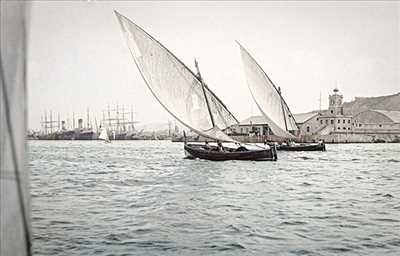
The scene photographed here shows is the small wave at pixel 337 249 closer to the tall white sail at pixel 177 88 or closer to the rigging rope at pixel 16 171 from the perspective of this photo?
the rigging rope at pixel 16 171

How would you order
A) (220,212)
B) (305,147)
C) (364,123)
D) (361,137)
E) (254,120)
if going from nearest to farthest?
(220,212), (364,123), (361,137), (254,120), (305,147)

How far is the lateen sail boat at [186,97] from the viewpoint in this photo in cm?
643

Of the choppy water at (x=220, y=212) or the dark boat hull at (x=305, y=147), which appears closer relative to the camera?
the choppy water at (x=220, y=212)

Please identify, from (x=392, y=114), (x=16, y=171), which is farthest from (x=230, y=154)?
(x=16, y=171)

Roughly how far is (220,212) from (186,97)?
473 centimetres

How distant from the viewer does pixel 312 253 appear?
2195 mm

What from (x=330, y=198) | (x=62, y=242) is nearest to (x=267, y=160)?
(x=330, y=198)

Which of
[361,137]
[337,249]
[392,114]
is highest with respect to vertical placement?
[392,114]

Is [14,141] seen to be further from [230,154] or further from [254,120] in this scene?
[254,120]

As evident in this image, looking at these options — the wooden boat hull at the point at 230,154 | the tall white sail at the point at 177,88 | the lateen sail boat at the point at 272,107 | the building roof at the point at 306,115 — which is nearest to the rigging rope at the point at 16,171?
the tall white sail at the point at 177,88

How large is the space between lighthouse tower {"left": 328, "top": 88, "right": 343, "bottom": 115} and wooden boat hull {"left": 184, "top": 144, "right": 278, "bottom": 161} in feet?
7.41

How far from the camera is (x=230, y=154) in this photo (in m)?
8.16

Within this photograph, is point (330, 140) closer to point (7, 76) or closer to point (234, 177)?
point (234, 177)

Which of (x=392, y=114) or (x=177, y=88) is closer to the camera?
(x=392, y=114)
